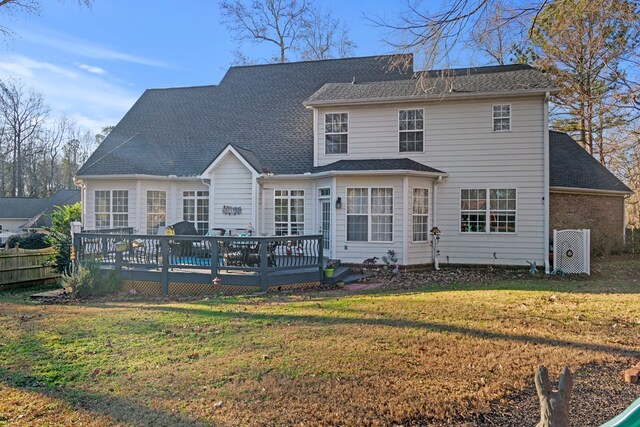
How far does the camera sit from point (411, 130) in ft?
50.0

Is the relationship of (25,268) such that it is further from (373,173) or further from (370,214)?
(373,173)

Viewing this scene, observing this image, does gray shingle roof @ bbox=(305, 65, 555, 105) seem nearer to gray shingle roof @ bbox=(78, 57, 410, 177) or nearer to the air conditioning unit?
gray shingle roof @ bbox=(78, 57, 410, 177)

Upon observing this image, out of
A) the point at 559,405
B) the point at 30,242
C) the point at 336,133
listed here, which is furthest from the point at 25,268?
the point at 559,405

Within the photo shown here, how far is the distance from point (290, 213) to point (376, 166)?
3.85 metres

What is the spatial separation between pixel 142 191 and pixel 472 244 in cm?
1258

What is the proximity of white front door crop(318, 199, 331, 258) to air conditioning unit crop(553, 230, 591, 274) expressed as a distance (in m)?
7.49

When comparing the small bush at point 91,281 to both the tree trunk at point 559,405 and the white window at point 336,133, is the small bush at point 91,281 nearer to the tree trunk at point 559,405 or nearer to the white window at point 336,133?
the white window at point 336,133

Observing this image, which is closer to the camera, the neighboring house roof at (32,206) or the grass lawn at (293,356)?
the grass lawn at (293,356)

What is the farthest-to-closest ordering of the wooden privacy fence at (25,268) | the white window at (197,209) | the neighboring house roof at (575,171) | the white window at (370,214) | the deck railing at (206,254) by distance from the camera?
the neighboring house roof at (575,171) < the white window at (197,209) < the white window at (370,214) < the wooden privacy fence at (25,268) < the deck railing at (206,254)

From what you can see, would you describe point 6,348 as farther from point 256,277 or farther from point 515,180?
point 515,180

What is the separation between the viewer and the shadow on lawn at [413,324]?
564cm

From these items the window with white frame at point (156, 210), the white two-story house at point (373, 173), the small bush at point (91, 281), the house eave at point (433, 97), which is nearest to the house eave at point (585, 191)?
the white two-story house at point (373, 173)

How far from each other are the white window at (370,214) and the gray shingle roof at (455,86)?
3.57 meters

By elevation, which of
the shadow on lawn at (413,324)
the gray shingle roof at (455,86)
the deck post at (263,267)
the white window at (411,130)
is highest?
the gray shingle roof at (455,86)
